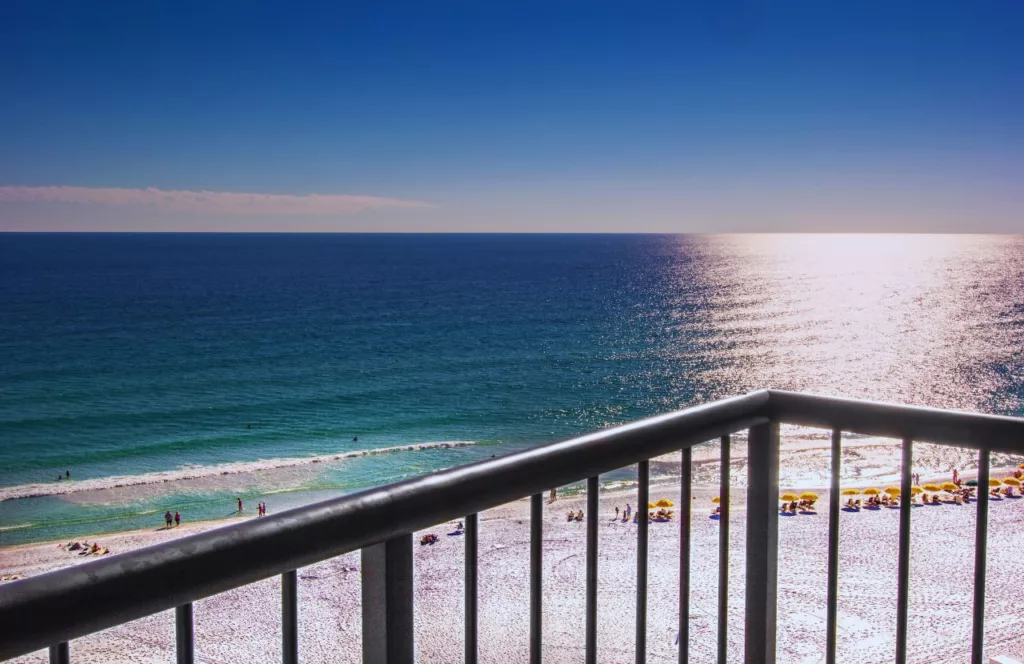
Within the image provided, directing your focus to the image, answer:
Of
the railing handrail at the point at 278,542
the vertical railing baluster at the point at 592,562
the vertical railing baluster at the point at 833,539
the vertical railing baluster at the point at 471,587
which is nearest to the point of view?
the railing handrail at the point at 278,542

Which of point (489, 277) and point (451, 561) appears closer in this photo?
point (451, 561)

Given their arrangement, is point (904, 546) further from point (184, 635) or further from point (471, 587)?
point (184, 635)

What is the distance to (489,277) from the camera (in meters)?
116

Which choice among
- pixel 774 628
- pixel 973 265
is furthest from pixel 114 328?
pixel 973 265

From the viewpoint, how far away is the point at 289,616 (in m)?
1.33

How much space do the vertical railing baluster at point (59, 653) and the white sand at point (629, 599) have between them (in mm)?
8865

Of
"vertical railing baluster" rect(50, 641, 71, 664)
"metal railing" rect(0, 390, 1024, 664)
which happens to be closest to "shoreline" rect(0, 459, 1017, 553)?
"metal railing" rect(0, 390, 1024, 664)

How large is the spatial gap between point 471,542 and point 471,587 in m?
0.09

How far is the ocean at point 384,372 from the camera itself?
29.6m

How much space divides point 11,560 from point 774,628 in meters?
24.5

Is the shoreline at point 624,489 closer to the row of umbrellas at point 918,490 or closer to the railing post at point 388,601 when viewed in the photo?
the row of umbrellas at point 918,490

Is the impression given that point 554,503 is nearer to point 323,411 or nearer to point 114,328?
point 323,411

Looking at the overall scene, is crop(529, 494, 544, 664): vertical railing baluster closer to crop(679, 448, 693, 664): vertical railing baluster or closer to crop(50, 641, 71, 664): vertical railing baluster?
crop(679, 448, 693, 664): vertical railing baluster

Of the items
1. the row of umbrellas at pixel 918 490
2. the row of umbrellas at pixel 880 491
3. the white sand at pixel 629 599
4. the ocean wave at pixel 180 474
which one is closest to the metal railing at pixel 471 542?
the white sand at pixel 629 599
